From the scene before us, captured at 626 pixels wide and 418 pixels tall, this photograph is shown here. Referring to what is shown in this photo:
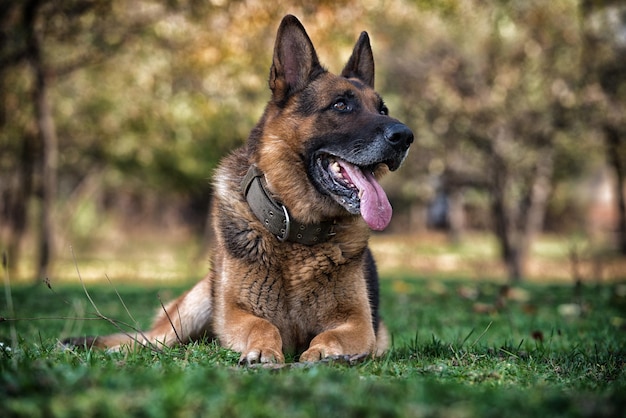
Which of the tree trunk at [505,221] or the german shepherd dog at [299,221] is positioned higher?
the german shepherd dog at [299,221]

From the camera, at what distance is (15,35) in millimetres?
12109

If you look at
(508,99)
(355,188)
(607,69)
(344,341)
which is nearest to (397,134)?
(355,188)

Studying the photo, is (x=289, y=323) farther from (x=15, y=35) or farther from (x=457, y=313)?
(x=15, y=35)

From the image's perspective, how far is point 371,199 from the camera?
15.1 feet

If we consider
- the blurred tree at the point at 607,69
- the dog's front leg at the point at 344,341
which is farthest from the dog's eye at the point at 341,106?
the blurred tree at the point at 607,69

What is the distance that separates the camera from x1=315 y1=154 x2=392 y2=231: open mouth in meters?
4.57

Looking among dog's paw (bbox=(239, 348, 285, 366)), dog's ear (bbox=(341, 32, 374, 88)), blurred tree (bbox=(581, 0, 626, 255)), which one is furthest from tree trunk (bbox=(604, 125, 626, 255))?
dog's paw (bbox=(239, 348, 285, 366))

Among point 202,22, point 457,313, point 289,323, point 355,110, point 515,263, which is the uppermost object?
point 202,22

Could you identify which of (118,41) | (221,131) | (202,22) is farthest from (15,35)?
(221,131)

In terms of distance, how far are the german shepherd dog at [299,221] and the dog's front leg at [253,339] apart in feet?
0.04

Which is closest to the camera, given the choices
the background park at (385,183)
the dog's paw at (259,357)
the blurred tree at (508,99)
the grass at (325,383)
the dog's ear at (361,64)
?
the grass at (325,383)

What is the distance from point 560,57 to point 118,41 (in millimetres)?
11488

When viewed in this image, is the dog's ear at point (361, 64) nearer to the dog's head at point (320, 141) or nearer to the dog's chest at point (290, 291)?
the dog's head at point (320, 141)

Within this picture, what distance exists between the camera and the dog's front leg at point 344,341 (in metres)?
3.86
